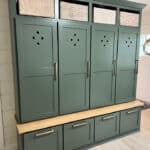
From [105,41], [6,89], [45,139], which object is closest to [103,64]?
[105,41]

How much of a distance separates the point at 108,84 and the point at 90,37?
0.87 metres

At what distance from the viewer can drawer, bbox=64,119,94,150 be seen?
2207 millimetres

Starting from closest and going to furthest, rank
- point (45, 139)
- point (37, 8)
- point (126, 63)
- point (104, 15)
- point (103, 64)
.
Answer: point (37, 8)
point (45, 139)
point (104, 15)
point (103, 64)
point (126, 63)

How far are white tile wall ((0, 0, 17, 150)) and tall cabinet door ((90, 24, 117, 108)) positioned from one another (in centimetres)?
125

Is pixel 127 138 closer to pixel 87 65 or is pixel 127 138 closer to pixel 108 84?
pixel 108 84

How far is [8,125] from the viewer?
229cm

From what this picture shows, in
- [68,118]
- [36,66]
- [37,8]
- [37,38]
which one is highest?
[37,8]

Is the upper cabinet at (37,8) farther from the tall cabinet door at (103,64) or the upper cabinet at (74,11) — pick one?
the tall cabinet door at (103,64)

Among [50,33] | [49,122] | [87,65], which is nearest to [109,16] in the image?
[87,65]

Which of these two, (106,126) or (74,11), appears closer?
(74,11)

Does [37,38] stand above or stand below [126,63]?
above

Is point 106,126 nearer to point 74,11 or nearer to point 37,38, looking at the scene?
point 37,38

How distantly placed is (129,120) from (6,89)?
7.13ft

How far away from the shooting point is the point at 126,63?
9.02 feet
